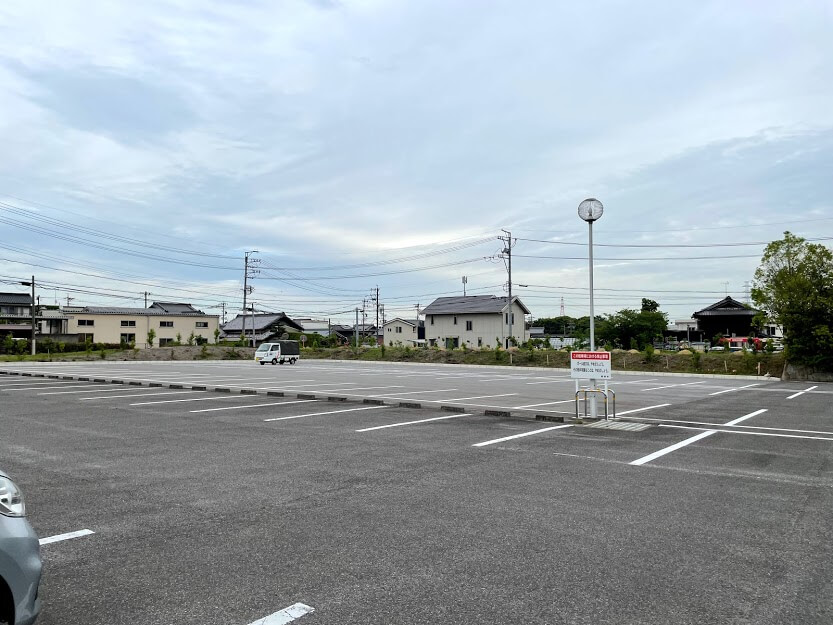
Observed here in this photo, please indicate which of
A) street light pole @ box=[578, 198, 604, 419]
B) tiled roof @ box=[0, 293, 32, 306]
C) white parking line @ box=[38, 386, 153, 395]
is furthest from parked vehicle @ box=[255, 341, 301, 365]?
tiled roof @ box=[0, 293, 32, 306]

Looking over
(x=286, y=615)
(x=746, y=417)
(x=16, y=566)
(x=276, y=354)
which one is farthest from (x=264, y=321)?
(x=16, y=566)

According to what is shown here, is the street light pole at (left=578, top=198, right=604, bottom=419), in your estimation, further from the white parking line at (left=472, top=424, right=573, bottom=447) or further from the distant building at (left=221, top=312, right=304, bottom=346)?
the distant building at (left=221, top=312, right=304, bottom=346)

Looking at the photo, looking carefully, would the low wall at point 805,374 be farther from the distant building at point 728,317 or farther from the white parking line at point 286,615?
the distant building at point 728,317

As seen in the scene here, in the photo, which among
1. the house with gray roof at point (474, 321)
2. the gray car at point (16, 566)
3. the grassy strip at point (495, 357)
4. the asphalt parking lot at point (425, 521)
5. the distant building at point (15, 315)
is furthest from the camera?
the distant building at point (15, 315)

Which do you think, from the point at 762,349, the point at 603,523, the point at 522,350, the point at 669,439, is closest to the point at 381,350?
the point at 522,350

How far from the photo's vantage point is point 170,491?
5742 mm

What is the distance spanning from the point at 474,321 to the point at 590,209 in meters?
49.6

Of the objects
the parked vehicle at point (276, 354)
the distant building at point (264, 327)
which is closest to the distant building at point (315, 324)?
the distant building at point (264, 327)

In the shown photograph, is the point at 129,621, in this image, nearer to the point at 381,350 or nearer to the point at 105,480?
the point at 105,480

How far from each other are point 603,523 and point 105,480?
16.9 ft

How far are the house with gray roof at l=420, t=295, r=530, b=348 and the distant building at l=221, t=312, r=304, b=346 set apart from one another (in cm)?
1923

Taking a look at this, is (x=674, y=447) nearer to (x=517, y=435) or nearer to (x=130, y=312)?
(x=517, y=435)

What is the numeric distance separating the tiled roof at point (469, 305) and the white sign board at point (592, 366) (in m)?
47.7

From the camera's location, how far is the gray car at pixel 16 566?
244 cm
